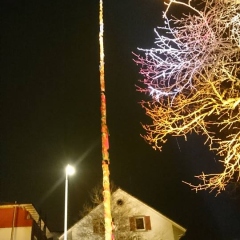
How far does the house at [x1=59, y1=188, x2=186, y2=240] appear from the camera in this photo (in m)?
32.7

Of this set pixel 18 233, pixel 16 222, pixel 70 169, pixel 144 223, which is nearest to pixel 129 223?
pixel 144 223

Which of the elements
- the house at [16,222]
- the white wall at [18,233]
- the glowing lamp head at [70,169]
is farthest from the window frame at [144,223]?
the glowing lamp head at [70,169]

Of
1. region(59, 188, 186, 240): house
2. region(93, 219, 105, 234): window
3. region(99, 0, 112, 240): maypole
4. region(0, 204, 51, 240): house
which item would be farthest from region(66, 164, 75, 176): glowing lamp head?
region(93, 219, 105, 234): window

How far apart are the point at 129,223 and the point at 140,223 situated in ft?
3.88

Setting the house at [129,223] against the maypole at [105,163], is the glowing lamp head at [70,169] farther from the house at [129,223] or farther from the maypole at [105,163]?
the house at [129,223]

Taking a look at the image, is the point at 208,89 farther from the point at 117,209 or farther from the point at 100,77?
the point at 117,209

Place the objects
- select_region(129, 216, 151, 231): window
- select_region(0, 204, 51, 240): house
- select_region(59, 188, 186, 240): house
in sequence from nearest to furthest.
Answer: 1. select_region(0, 204, 51, 240): house
2. select_region(59, 188, 186, 240): house
3. select_region(129, 216, 151, 231): window

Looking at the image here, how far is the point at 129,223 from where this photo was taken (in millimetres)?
33688

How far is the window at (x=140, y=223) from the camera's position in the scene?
3372cm

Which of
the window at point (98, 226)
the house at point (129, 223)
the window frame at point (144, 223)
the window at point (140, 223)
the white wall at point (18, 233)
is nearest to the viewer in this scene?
the white wall at point (18, 233)

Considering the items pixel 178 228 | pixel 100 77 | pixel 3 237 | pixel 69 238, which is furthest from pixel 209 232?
pixel 100 77

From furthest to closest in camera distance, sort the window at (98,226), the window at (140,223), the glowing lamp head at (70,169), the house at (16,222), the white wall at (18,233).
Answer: the window at (140,223)
the window at (98,226)
the house at (16,222)
the white wall at (18,233)
the glowing lamp head at (70,169)

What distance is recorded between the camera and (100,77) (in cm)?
1112

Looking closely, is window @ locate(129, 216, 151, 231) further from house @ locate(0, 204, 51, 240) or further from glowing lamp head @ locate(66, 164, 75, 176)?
glowing lamp head @ locate(66, 164, 75, 176)
